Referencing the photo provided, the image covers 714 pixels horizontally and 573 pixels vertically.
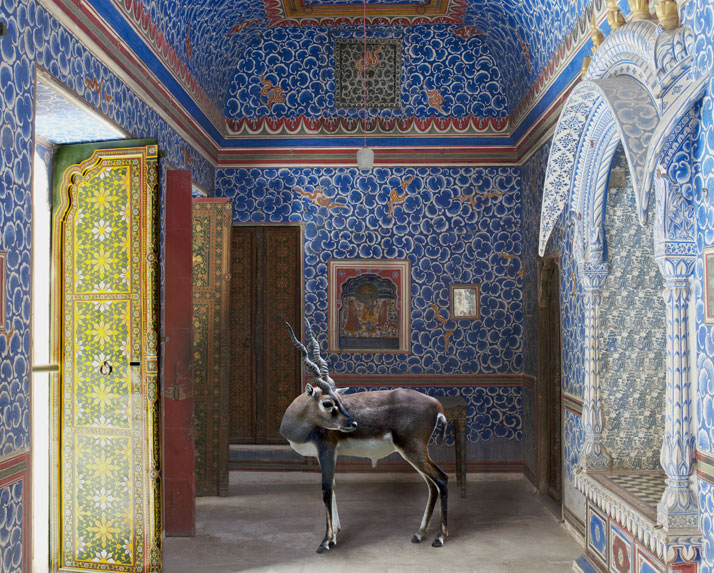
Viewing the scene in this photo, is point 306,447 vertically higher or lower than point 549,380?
lower

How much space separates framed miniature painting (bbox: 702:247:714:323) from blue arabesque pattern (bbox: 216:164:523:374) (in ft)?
15.2

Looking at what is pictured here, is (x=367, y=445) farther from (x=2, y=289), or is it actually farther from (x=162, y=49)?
(x=162, y=49)

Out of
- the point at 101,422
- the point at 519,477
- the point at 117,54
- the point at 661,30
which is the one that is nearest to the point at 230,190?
the point at 117,54

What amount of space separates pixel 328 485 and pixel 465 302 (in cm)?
320

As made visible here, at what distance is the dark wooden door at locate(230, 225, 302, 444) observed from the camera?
7.74 metres

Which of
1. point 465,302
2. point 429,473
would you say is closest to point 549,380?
point 465,302

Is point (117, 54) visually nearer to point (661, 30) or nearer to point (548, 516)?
point (661, 30)

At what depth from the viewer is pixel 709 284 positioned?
9.80 ft

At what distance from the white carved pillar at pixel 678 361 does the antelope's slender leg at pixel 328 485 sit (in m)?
2.59

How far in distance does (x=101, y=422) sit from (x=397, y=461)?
12.9 ft

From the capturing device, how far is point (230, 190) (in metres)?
7.81

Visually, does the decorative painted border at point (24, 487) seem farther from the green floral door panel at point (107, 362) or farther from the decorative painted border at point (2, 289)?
the green floral door panel at point (107, 362)

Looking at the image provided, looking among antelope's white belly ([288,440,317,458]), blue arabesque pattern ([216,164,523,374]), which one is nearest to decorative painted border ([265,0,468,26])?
blue arabesque pattern ([216,164,523,374])

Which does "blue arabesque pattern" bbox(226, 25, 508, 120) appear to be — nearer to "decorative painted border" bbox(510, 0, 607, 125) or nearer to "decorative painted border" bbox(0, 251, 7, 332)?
"decorative painted border" bbox(510, 0, 607, 125)
